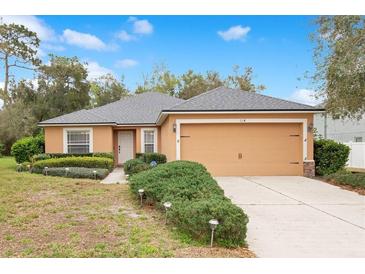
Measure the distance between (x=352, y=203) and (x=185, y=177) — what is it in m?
4.37

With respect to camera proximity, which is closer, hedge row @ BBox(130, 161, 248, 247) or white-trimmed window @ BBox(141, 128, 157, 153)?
hedge row @ BBox(130, 161, 248, 247)

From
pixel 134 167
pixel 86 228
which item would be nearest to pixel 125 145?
pixel 134 167

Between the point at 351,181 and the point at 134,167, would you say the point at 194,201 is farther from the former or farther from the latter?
the point at 351,181

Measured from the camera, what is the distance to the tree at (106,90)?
3634cm

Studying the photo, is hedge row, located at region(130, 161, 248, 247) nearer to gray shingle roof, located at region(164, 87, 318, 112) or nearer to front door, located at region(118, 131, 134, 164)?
gray shingle roof, located at region(164, 87, 318, 112)

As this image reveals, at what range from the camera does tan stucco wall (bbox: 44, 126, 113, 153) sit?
1800 centimetres

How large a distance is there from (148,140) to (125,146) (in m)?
1.63

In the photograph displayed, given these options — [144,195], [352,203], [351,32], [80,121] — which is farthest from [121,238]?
[80,121]

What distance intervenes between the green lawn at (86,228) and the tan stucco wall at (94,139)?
8498 millimetres

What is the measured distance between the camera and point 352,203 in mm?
8312

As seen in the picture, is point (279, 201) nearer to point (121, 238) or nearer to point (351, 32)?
point (121, 238)

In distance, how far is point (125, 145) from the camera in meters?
20.5

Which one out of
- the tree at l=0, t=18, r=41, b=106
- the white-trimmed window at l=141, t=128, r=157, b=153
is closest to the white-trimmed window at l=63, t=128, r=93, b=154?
the white-trimmed window at l=141, t=128, r=157, b=153

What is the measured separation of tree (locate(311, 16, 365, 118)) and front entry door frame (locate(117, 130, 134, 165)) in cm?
1184
